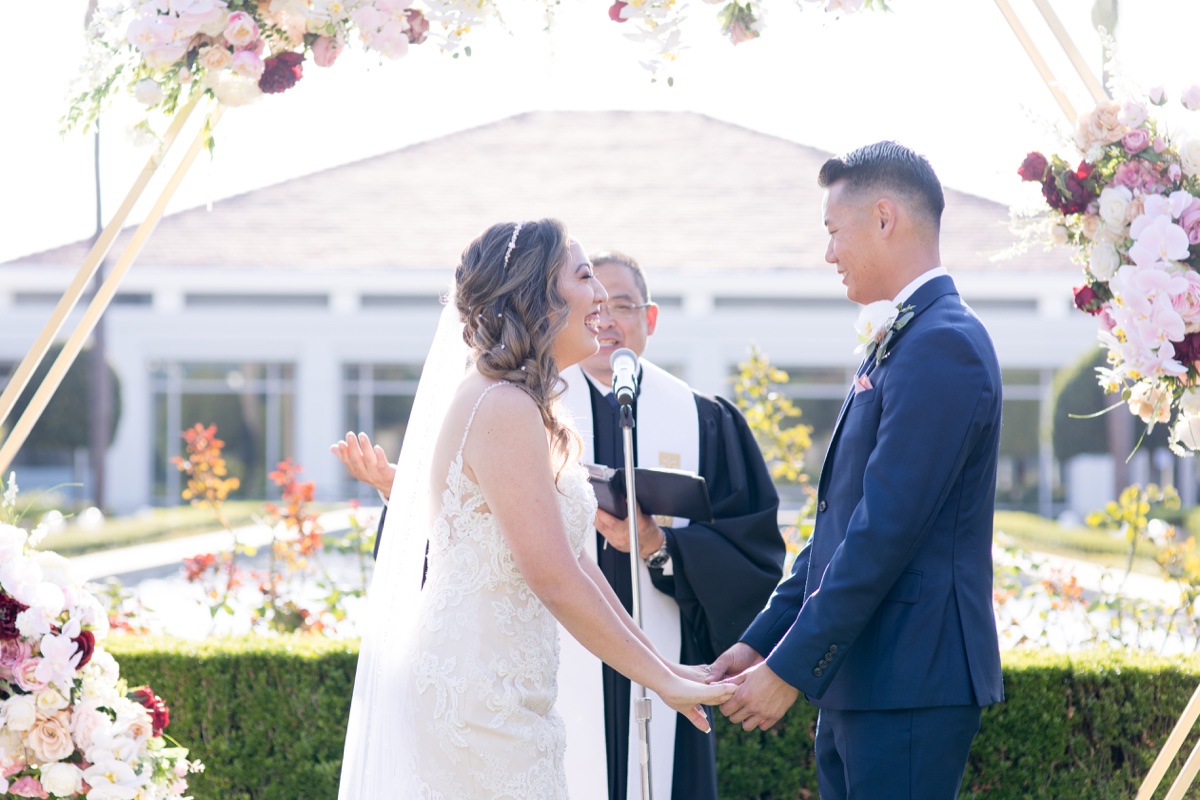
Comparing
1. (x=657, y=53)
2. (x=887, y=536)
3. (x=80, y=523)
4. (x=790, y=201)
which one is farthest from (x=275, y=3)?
(x=790, y=201)

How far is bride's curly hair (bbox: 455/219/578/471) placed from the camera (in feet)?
11.0

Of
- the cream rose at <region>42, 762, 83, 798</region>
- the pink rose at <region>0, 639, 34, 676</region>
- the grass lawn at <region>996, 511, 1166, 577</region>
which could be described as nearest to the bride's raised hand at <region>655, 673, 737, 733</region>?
the cream rose at <region>42, 762, 83, 798</region>

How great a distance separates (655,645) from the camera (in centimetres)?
476

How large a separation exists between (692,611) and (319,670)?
1.57m

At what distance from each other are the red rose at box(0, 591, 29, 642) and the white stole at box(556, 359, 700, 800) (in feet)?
5.93

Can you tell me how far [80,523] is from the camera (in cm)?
2184

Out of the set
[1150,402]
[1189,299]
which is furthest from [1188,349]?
[1150,402]

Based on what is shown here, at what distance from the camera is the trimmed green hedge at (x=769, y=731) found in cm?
→ 496

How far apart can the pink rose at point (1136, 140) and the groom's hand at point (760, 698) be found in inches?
73.3

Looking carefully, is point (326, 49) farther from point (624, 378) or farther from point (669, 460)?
point (669, 460)

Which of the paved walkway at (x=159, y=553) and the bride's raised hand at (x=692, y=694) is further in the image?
the paved walkway at (x=159, y=553)

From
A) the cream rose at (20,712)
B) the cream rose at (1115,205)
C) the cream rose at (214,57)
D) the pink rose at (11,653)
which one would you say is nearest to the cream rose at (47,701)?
the cream rose at (20,712)

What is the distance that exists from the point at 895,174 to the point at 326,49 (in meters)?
1.90

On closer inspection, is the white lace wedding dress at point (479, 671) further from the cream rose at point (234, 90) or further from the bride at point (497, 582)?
the cream rose at point (234, 90)
